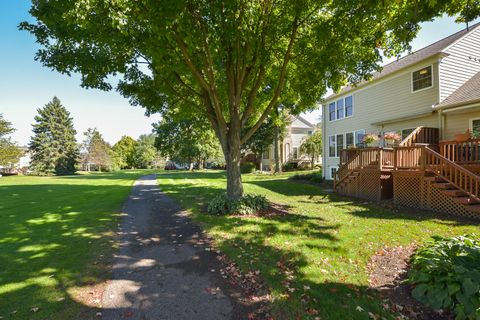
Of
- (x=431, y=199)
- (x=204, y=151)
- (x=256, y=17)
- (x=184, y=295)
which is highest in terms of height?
(x=256, y=17)

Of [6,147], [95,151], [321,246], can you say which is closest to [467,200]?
[321,246]

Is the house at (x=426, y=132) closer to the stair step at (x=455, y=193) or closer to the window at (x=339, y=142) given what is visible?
the stair step at (x=455, y=193)

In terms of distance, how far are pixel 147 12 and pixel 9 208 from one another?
1015 centimetres

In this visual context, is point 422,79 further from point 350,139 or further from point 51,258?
point 51,258

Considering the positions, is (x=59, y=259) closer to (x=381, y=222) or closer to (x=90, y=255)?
(x=90, y=255)

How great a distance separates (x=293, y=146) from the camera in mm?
35406

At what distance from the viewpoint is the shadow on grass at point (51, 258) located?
3.51 m

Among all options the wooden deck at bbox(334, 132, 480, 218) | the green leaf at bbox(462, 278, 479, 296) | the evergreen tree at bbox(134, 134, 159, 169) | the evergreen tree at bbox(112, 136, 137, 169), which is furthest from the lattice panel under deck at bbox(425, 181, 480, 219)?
the evergreen tree at bbox(112, 136, 137, 169)

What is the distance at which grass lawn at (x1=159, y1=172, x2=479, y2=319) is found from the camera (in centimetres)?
362

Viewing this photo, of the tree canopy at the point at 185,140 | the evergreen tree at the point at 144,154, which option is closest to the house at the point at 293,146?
the tree canopy at the point at 185,140

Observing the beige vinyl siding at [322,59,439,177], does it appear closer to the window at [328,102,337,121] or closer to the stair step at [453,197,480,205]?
the window at [328,102,337,121]

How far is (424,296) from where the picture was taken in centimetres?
360

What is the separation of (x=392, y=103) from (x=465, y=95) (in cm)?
373

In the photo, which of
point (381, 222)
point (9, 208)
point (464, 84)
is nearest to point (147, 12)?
point (381, 222)
